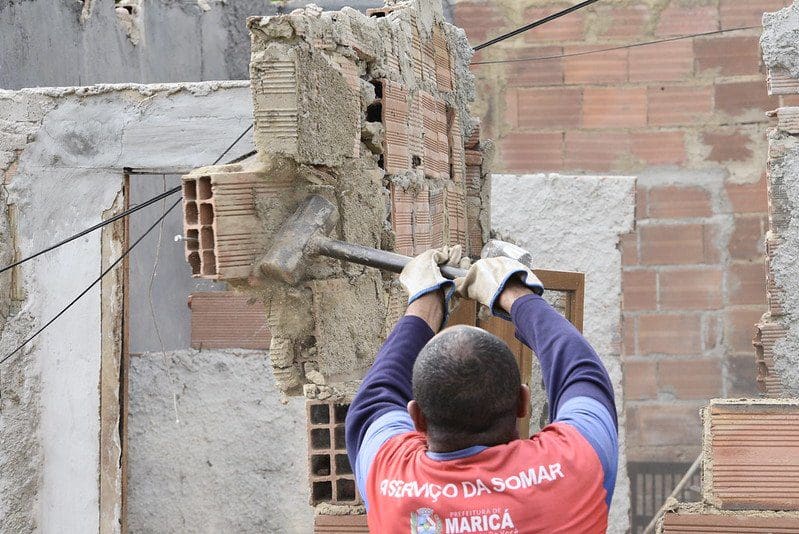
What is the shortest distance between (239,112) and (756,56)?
476cm

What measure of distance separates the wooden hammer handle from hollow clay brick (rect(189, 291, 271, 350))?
118 inches

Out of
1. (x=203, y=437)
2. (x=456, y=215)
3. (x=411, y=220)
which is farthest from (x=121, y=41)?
(x=411, y=220)

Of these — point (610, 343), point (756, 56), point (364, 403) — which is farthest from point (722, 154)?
point (364, 403)

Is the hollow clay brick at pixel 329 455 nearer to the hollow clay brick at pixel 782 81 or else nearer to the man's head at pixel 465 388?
the man's head at pixel 465 388

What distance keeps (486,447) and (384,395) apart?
28cm

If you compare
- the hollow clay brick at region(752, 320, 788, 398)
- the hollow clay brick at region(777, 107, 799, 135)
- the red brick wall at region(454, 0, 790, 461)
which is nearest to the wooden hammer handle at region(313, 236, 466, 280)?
the hollow clay brick at region(777, 107, 799, 135)

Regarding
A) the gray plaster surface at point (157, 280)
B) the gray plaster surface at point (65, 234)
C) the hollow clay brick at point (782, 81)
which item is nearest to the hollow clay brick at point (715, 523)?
the hollow clay brick at point (782, 81)

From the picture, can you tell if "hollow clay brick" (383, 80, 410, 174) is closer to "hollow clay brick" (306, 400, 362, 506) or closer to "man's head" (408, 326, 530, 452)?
"hollow clay brick" (306, 400, 362, 506)

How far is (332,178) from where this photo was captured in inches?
130

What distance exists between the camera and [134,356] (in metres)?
6.12

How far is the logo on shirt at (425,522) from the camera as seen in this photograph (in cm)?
202

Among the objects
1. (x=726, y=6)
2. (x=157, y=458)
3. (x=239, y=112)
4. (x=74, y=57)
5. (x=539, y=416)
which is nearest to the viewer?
(x=239, y=112)

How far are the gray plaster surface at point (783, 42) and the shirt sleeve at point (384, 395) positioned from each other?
2.83 metres

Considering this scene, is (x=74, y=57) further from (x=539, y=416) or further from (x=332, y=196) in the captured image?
(x=332, y=196)
